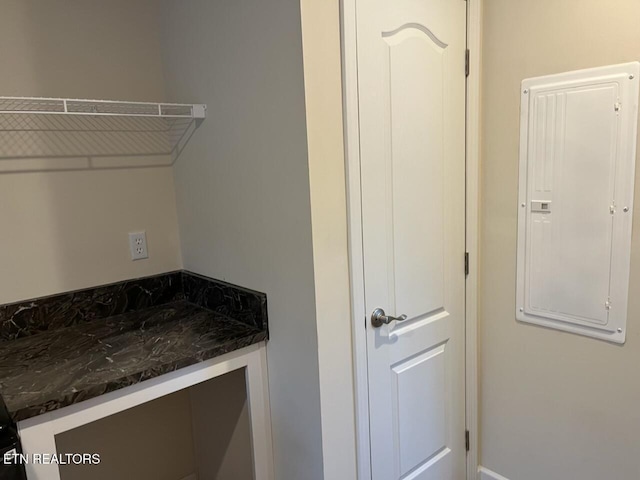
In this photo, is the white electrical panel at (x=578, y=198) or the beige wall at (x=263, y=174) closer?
the beige wall at (x=263, y=174)

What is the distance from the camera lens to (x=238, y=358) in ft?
5.35

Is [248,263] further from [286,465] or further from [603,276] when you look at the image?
[603,276]

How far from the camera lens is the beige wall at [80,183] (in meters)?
1.69

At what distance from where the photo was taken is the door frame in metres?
1.42

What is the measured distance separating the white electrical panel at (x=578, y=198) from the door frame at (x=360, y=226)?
0.19 m

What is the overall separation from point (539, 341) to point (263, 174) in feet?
4.09

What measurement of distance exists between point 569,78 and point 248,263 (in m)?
1.29

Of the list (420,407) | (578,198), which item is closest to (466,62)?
(578,198)

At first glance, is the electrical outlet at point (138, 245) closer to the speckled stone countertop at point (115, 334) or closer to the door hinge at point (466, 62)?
the speckled stone countertop at point (115, 334)

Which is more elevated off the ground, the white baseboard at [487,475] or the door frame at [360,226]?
the door frame at [360,226]

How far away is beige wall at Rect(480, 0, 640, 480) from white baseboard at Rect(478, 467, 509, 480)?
0.02 meters

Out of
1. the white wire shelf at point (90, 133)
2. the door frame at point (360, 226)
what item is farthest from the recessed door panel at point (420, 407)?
the white wire shelf at point (90, 133)

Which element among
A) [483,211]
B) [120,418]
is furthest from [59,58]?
[483,211]

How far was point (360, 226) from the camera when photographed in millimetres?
1506
